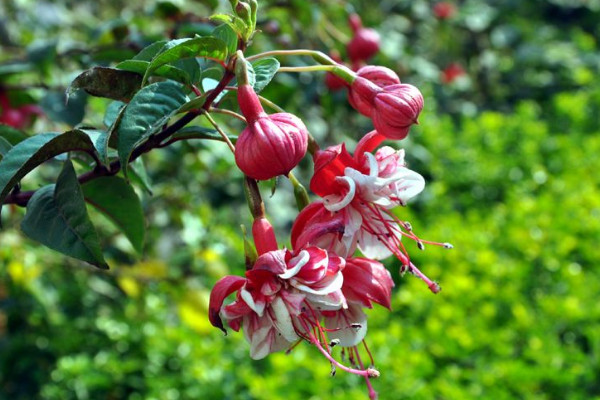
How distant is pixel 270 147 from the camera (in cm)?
54

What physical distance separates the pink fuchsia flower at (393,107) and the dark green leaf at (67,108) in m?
0.53

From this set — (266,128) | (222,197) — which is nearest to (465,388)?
(222,197)

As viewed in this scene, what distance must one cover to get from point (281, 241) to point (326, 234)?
1.32 m

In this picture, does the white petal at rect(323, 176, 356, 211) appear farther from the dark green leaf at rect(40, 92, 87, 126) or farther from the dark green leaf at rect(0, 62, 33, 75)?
the dark green leaf at rect(0, 62, 33, 75)

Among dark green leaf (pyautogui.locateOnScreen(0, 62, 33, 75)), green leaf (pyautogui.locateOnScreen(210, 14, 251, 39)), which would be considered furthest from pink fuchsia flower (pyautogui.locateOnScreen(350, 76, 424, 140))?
dark green leaf (pyautogui.locateOnScreen(0, 62, 33, 75))

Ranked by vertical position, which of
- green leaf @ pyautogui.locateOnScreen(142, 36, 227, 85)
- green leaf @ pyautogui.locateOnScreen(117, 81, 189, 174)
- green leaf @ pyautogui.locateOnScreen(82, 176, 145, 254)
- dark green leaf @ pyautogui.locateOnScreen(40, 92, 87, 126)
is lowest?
dark green leaf @ pyautogui.locateOnScreen(40, 92, 87, 126)

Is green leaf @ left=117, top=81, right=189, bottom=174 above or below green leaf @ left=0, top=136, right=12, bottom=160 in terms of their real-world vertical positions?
above

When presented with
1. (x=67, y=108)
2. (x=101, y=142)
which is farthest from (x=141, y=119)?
(x=67, y=108)

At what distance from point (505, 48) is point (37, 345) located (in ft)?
7.58

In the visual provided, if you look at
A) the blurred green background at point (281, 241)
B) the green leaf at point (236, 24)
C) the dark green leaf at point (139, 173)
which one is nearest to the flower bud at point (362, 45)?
the blurred green background at point (281, 241)

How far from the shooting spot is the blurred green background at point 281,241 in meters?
1.39

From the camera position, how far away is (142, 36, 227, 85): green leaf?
0.58m

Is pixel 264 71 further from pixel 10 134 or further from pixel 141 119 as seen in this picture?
pixel 10 134

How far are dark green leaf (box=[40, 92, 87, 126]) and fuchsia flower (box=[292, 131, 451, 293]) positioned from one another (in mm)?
525
